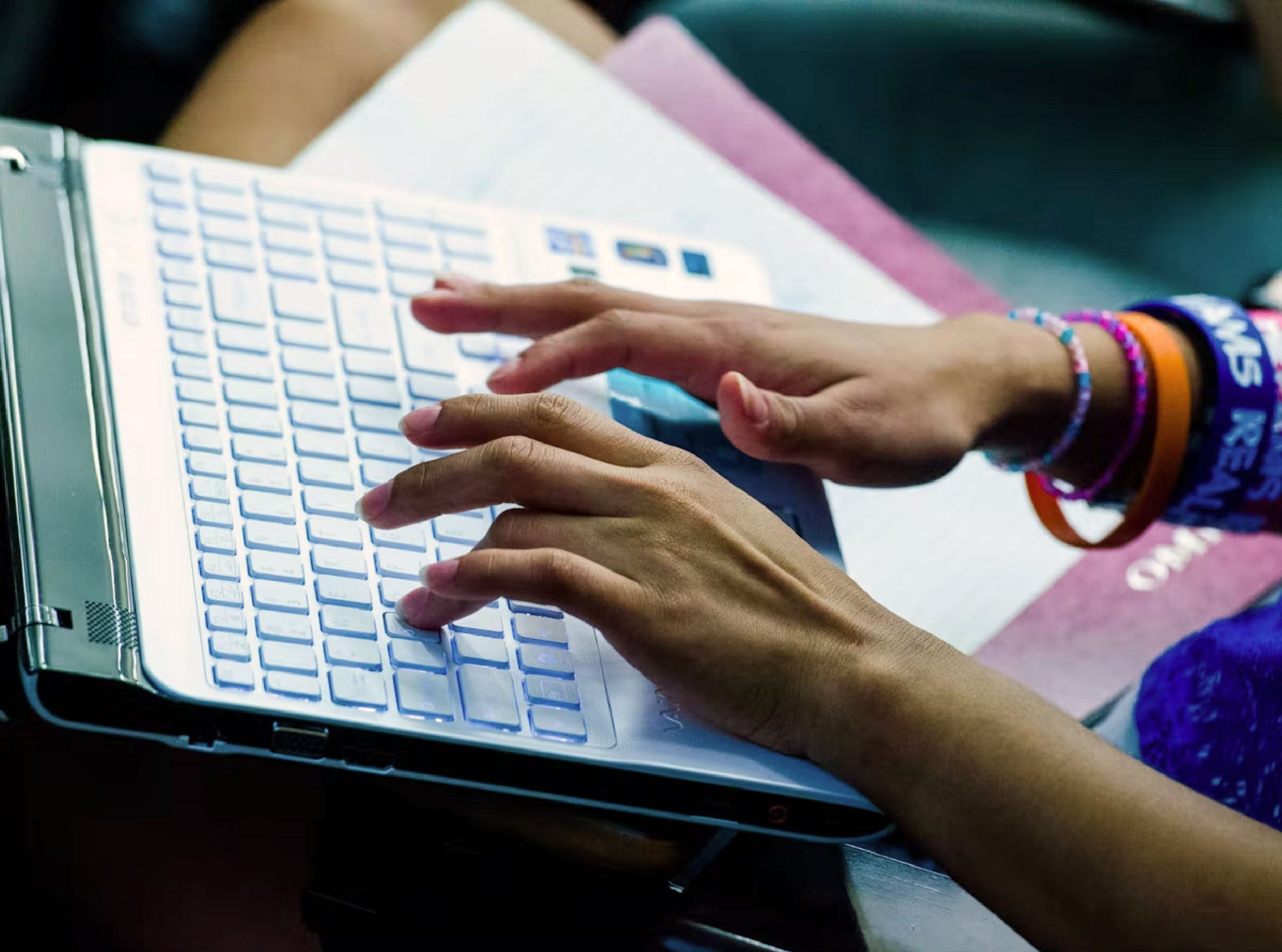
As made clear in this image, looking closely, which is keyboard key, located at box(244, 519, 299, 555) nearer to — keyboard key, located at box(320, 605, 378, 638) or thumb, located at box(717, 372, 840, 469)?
keyboard key, located at box(320, 605, 378, 638)

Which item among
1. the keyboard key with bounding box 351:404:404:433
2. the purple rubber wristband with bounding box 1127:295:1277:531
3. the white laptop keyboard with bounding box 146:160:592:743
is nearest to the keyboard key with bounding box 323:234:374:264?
the white laptop keyboard with bounding box 146:160:592:743

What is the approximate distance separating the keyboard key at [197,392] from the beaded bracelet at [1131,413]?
0.46 metres

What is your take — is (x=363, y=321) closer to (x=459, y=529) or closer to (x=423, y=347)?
(x=423, y=347)

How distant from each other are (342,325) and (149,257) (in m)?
0.09

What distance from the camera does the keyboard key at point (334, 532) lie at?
0.55 metres

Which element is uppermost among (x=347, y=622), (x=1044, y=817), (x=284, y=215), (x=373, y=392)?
(x=284, y=215)

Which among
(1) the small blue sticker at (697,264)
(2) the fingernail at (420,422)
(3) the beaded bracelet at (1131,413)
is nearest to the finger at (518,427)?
(2) the fingernail at (420,422)

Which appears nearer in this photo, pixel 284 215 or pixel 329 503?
pixel 329 503

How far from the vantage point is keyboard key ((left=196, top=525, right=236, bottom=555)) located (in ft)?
1.74

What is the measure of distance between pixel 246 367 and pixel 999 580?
1.43ft

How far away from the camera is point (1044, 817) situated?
0.51m


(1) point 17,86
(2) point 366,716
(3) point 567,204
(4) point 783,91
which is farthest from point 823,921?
(1) point 17,86

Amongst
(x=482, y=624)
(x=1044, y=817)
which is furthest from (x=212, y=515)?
(x=1044, y=817)

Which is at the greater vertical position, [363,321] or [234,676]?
[363,321]
